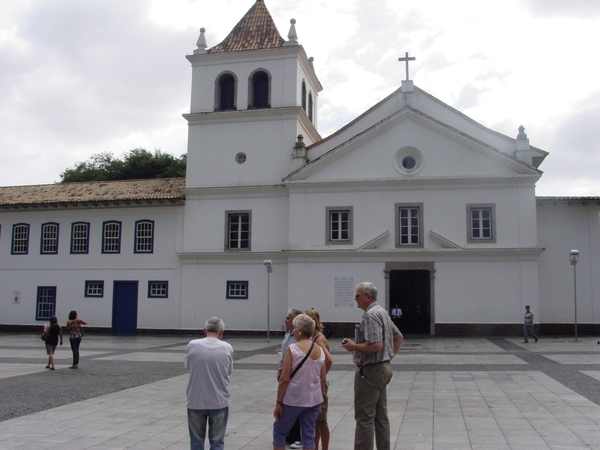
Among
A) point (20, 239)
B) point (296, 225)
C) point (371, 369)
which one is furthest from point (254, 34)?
point (371, 369)

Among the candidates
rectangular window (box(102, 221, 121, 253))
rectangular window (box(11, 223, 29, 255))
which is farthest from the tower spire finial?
rectangular window (box(11, 223, 29, 255))

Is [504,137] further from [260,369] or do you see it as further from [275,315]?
[260,369]

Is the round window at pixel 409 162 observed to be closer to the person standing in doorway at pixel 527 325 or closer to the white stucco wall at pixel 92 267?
the person standing in doorway at pixel 527 325

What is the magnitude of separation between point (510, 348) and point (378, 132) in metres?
11.0

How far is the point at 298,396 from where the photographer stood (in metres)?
6.01

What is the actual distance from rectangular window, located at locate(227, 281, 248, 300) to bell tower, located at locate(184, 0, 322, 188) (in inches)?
185

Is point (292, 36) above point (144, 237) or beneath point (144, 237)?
above

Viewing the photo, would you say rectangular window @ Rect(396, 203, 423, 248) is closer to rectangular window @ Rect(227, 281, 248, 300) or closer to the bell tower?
the bell tower

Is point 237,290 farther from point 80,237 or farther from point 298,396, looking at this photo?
point 298,396

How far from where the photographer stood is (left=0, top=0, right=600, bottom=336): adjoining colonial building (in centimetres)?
2595

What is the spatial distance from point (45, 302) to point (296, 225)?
1409cm

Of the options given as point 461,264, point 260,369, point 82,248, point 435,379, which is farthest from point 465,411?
point 82,248

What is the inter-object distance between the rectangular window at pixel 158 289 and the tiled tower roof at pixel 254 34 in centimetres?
1178

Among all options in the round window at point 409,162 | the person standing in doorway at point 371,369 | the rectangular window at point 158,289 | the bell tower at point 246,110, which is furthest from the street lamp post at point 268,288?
the person standing in doorway at point 371,369
